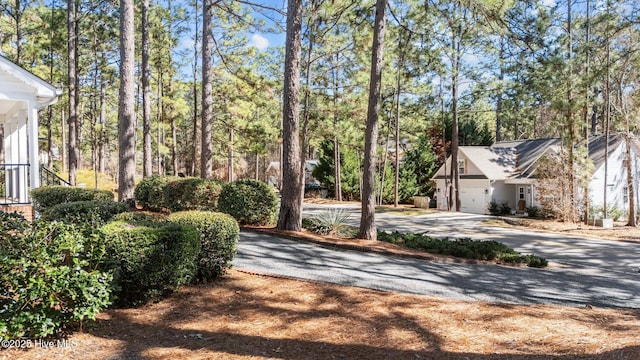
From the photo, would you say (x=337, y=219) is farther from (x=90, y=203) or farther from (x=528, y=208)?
(x=528, y=208)

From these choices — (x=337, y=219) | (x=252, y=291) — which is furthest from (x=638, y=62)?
(x=252, y=291)

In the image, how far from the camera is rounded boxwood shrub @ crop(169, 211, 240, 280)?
19.5 feet

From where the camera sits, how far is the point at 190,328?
462 cm

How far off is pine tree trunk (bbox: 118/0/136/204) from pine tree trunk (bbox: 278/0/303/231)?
4.30 metres

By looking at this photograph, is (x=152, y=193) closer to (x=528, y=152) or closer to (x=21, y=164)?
(x=21, y=164)

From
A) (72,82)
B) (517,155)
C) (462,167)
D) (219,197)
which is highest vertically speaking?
(72,82)

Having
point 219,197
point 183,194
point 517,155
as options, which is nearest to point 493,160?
point 517,155

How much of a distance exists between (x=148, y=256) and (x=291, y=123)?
5.91 meters

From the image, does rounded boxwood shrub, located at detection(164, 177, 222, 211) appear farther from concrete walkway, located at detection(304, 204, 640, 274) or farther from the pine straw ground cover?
concrete walkway, located at detection(304, 204, 640, 274)

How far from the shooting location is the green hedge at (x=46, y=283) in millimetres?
3748

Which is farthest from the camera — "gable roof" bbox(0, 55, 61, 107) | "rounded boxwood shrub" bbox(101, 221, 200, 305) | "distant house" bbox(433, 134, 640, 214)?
"distant house" bbox(433, 134, 640, 214)

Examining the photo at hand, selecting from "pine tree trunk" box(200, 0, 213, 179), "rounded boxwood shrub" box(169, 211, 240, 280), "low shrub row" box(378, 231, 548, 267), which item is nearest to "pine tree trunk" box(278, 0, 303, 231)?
"low shrub row" box(378, 231, 548, 267)

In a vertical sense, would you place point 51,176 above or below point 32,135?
below

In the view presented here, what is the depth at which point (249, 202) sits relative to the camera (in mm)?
10961
